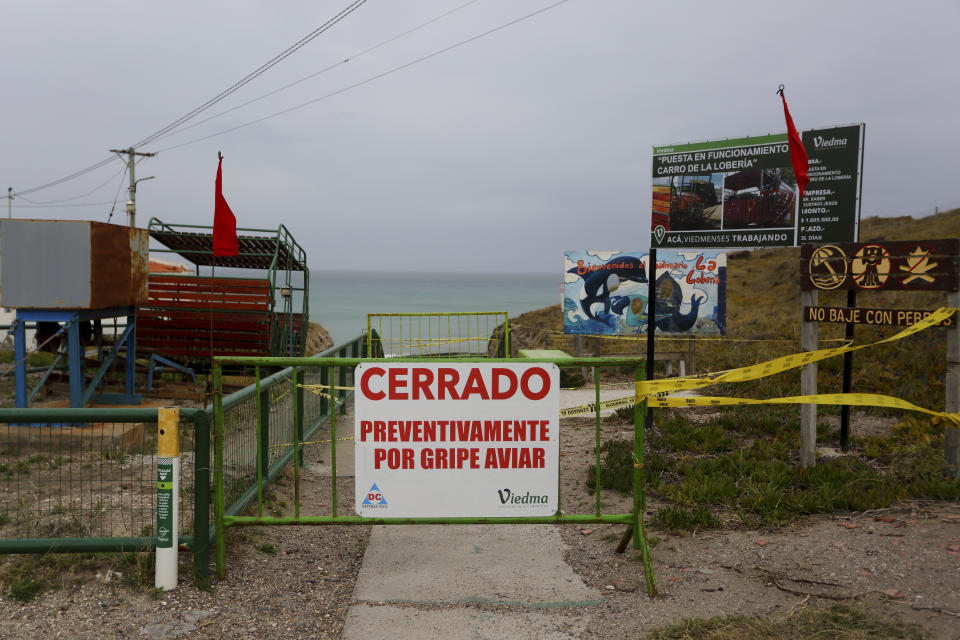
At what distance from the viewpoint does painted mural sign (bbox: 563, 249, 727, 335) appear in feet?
48.1

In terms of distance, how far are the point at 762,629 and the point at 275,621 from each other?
119 inches

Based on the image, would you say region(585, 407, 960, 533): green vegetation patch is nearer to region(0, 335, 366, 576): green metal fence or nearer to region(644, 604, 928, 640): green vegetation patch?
region(644, 604, 928, 640): green vegetation patch

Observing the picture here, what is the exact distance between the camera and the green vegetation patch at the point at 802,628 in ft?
12.8

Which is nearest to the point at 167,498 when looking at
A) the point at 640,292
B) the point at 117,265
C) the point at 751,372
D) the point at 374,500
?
the point at 374,500

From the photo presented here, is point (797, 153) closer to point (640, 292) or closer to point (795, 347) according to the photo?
point (640, 292)

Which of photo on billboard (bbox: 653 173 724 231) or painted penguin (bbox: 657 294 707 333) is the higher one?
photo on billboard (bbox: 653 173 724 231)

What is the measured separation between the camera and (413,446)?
475 centimetres

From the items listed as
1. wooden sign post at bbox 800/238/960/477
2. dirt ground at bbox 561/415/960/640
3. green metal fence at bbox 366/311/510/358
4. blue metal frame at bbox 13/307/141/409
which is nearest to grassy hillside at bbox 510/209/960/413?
green metal fence at bbox 366/311/510/358

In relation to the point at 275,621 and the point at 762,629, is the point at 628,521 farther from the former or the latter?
the point at 275,621

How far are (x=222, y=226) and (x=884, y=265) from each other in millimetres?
9454

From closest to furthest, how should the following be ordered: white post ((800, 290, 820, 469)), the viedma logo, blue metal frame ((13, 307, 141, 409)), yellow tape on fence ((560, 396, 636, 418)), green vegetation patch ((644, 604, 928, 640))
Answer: green vegetation patch ((644, 604, 928, 640)), white post ((800, 290, 820, 469)), yellow tape on fence ((560, 396, 636, 418)), the viedma logo, blue metal frame ((13, 307, 141, 409))

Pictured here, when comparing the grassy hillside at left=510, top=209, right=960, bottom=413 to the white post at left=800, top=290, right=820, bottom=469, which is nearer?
the white post at left=800, top=290, right=820, bottom=469

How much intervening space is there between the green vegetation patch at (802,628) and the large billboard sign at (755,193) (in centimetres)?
517

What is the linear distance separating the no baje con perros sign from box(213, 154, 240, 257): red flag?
24.2 ft
